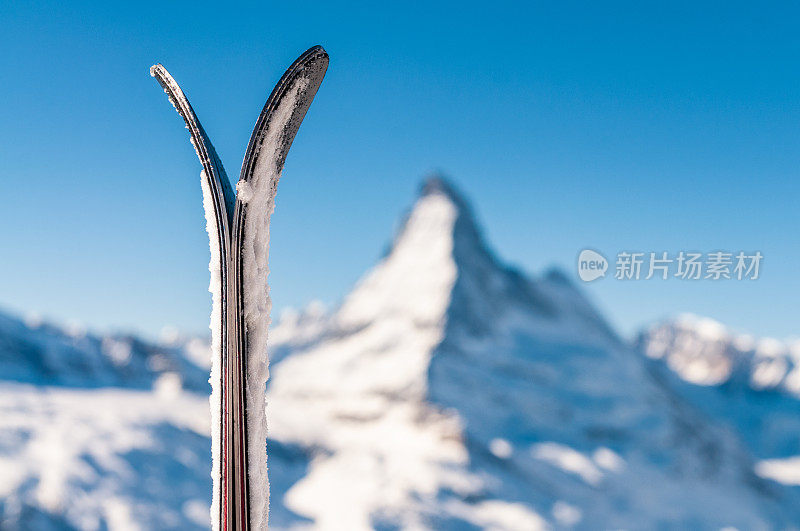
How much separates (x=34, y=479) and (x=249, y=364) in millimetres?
29207

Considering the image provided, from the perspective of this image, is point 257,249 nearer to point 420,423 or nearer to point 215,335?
point 215,335

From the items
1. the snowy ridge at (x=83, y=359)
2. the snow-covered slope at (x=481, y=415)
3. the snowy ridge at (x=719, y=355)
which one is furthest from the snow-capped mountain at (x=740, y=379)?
the snowy ridge at (x=83, y=359)

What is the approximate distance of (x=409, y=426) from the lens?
49094mm

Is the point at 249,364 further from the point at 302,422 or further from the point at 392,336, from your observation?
the point at 392,336

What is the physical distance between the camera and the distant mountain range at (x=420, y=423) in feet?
109

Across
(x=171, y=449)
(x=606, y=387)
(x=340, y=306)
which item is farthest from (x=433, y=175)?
(x=171, y=449)

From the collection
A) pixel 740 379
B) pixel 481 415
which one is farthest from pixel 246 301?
pixel 740 379

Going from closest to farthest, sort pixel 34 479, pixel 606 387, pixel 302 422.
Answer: pixel 34 479, pixel 302 422, pixel 606 387

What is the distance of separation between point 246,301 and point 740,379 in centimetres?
14491

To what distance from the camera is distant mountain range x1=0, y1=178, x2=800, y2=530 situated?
3316 cm

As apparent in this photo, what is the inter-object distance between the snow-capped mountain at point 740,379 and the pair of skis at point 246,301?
95.7 m

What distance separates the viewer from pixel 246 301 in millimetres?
5777

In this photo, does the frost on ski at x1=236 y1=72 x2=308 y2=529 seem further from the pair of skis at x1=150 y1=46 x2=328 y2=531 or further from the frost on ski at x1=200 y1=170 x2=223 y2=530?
the frost on ski at x1=200 y1=170 x2=223 y2=530

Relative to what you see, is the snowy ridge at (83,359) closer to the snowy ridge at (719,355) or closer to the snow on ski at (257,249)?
the snow on ski at (257,249)
